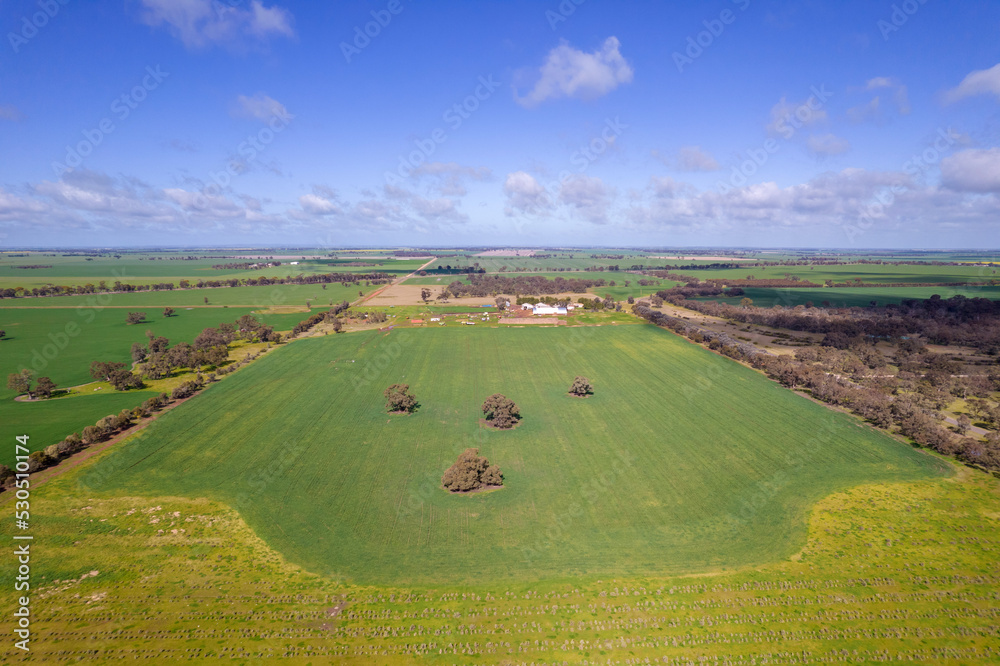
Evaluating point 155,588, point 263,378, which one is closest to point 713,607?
point 155,588

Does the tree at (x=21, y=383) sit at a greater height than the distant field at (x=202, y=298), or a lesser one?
lesser

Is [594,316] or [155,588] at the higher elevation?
[594,316]

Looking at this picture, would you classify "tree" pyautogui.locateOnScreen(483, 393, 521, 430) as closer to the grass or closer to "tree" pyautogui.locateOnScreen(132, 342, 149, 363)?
the grass

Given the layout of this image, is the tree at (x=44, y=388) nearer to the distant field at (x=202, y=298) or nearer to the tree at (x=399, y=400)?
the tree at (x=399, y=400)

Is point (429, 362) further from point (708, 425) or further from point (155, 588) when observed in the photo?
point (155, 588)

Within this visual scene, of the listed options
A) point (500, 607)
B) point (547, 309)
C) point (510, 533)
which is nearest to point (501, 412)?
point (510, 533)

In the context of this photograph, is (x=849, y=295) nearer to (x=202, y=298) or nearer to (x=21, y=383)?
(x=21, y=383)

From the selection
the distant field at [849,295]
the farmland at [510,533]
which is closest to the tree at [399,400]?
the farmland at [510,533]
